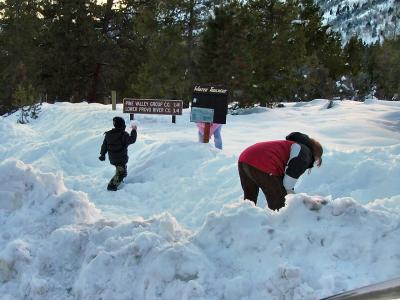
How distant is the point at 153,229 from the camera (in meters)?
4.61

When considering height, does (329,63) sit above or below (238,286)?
above

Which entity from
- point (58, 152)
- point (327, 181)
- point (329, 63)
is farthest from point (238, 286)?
point (329, 63)

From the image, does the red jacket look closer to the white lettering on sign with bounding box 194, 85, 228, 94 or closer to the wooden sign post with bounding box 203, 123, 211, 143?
the wooden sign post with bounding box 203, 123, 211, 143

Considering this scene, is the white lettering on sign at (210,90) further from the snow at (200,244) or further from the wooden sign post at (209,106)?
the snow at (200,244)

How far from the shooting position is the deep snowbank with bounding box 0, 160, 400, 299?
3740 mm

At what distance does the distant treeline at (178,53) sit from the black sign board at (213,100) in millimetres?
Result: 9959

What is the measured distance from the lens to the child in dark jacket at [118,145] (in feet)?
27.7

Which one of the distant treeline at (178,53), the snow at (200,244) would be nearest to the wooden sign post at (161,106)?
the distant treeline at (178,53)

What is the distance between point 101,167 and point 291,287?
7.64 metres

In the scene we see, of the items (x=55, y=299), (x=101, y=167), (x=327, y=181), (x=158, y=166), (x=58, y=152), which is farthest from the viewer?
(x=58, y=152)

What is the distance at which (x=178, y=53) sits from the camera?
2191 cm

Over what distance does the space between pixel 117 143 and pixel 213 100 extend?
9.06 feet

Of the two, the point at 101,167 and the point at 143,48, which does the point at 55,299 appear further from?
the point at 143,48

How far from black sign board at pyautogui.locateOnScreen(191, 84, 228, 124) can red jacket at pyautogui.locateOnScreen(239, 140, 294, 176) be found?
17.7 ft
